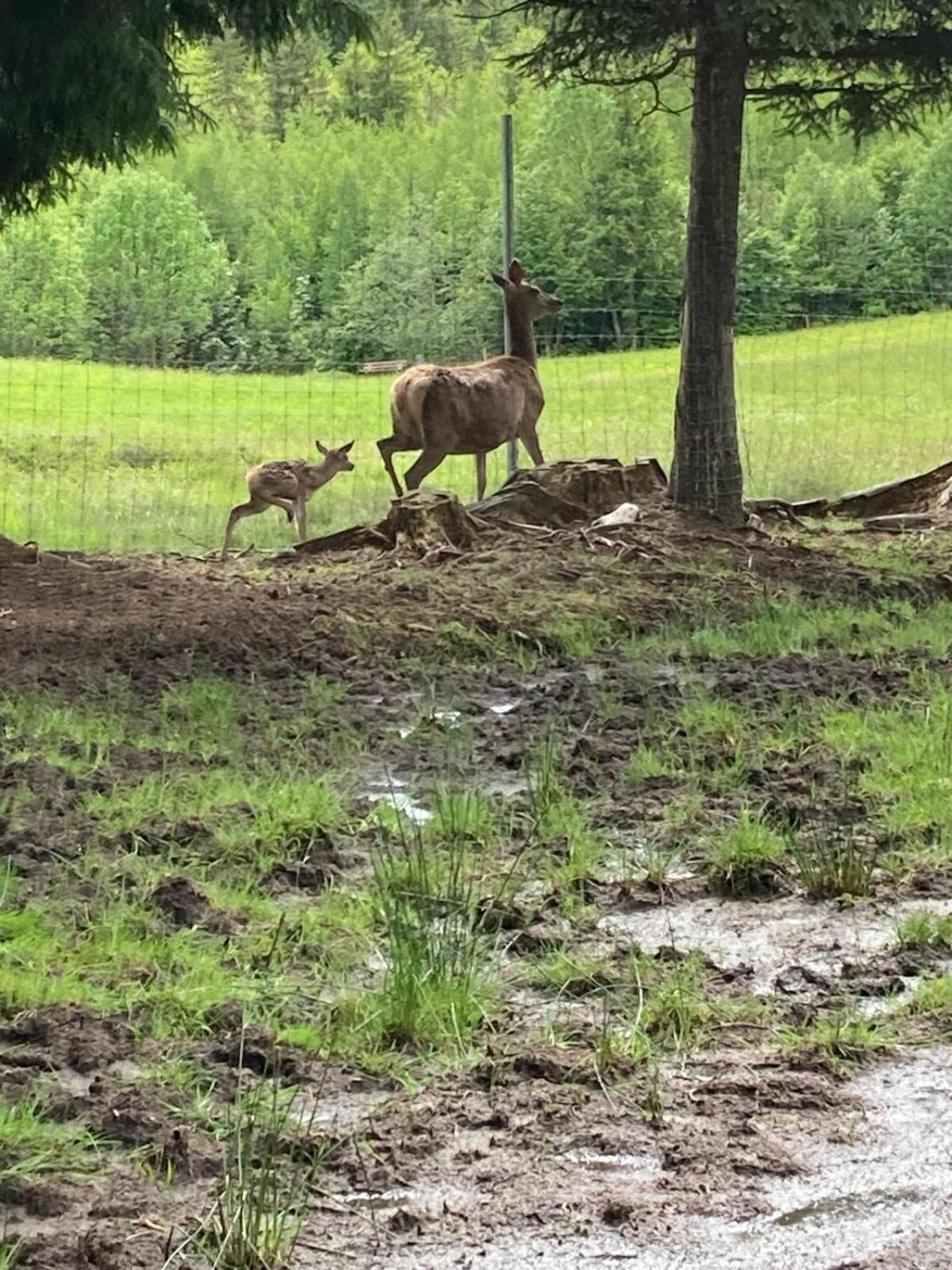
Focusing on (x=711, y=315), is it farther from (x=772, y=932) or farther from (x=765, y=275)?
(x=765, y=275)

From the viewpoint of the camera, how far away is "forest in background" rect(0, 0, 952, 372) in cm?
2622

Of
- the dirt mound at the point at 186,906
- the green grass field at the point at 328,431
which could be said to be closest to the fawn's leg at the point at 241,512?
the green grass field at the point at 328,431

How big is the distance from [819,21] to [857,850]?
23.6 feet

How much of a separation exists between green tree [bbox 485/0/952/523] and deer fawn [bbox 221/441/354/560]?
111 inches

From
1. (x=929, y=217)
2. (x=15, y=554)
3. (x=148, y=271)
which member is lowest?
(x=15, y=554)

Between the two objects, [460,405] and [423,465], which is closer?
[460,405]

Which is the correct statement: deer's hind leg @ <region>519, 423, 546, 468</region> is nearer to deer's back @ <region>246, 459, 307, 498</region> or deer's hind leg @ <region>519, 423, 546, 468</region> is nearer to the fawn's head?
the fawn's head

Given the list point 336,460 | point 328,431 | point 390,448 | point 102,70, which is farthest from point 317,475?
point 328,431

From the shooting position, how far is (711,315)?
13.1m

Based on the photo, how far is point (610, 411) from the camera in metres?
23.5

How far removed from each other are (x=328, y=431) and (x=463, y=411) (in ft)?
28.4

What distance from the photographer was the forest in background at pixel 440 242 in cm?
2622

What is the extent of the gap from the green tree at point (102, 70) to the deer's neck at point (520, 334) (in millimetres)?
4655

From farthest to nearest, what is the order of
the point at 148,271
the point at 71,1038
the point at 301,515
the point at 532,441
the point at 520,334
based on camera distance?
the point at 148,271 < the point at 520,334 < the point at 532,441 < the point at 301,515 < the point at 71,1038
